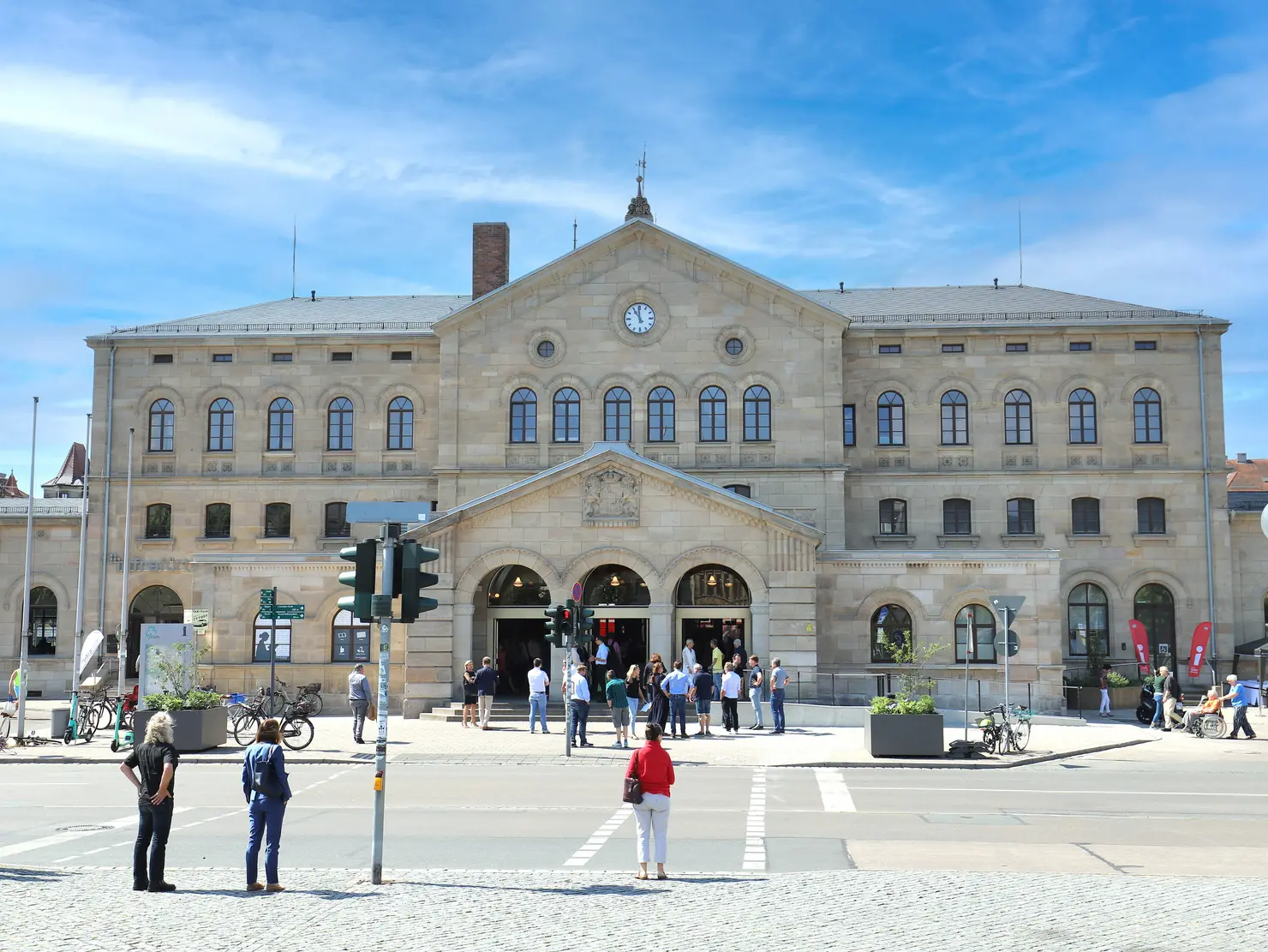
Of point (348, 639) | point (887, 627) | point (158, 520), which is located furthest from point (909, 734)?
point (158, 520)

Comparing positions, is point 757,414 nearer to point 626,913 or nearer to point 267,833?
point 267,833

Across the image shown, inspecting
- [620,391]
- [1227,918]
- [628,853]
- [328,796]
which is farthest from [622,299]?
[1227,918]

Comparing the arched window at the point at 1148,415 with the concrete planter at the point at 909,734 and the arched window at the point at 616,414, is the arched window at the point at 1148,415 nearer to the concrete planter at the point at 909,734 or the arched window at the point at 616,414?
the arched window at the point at 616,414

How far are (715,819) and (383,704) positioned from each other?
6892mm

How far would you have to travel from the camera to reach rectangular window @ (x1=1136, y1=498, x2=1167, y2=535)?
156ft

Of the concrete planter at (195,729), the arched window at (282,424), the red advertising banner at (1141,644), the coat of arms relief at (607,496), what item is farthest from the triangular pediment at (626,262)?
the concrete planter at (195,729)

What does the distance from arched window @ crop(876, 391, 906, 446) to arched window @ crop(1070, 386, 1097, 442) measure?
6074 millimetres

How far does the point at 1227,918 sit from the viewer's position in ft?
38.5

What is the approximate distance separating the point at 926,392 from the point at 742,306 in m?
7.52

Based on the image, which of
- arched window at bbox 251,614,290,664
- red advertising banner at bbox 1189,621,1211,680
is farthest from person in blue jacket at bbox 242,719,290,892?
red advertising banner at bbox 1189,621,1211,680

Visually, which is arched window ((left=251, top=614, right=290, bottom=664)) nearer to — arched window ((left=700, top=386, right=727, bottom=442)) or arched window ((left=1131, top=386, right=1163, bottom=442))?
arched window ((left=700, top=386, right=727, bottom=442))

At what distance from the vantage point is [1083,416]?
159 feet

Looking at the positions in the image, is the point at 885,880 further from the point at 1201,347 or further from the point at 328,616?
the point at 1201,347

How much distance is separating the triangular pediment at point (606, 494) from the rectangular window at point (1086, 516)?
14795 millimetres
